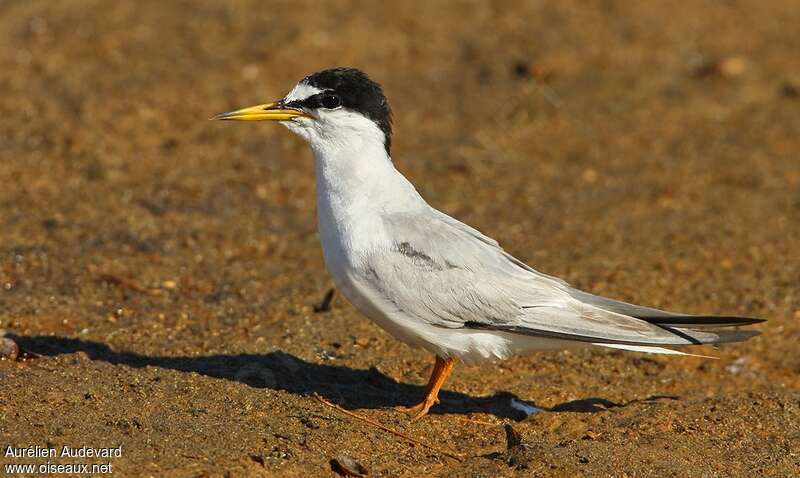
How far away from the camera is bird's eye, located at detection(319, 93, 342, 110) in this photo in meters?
5.71

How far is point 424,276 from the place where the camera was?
17.8 ft

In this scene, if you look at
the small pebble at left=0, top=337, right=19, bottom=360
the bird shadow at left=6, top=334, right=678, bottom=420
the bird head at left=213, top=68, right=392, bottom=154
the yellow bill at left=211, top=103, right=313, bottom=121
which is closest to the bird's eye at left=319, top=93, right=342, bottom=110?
the bird head at left=213, top=68, right=392, bottom=154

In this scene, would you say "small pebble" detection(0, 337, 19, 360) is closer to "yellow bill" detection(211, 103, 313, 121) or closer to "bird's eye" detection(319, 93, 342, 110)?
"yellow bill" detection(211, 103, 313, 121)

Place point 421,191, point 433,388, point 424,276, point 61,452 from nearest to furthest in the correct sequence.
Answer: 1. point 61,452
2. point 424,276
3. point 433,388
4. point 421,191

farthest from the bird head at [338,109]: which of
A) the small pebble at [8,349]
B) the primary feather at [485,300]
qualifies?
the small pebble at [8,349]

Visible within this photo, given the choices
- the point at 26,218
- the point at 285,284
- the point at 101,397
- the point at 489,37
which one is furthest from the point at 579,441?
the point at 489,37

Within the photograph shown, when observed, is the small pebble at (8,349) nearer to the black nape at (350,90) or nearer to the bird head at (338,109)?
the bird head at (338,109)

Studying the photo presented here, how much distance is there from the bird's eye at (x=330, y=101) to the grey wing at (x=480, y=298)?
65 cm

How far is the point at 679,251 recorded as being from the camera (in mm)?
7996

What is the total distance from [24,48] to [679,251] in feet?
20.6

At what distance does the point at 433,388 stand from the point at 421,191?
3.62 meters

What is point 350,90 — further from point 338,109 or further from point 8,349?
point 8,349

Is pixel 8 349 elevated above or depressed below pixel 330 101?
below

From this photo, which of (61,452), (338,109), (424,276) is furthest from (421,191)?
(61,452)
